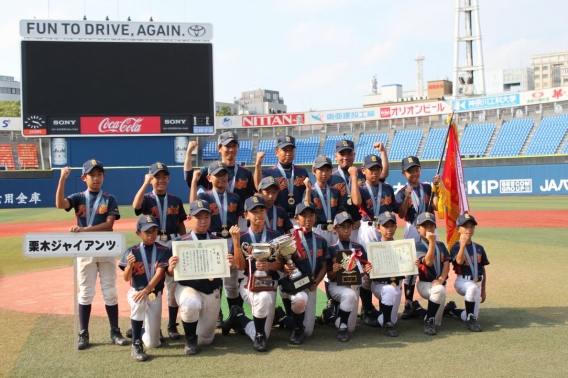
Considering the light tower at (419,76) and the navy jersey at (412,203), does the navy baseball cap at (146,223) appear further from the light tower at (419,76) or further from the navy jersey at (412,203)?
the light tower at (419,76)

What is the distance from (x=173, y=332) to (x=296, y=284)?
143 cm

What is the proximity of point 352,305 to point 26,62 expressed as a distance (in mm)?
22589

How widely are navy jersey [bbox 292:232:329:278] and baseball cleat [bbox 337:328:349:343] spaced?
625mm

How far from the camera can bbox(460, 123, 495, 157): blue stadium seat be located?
3828cm

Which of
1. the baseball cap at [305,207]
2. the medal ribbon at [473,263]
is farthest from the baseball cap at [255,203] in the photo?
the medal ribbon at [473,263]

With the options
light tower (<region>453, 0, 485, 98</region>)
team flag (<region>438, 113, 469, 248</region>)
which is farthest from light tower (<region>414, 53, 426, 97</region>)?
team flag (<region>438, 113, 469, 248</region>)

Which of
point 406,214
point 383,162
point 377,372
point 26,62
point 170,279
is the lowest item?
point 377,372

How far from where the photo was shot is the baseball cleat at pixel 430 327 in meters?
6.03

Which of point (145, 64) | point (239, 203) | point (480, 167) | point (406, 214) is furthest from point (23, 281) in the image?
point (480, 167)

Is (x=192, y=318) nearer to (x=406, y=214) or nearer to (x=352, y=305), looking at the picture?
→ (x=352, y=305)

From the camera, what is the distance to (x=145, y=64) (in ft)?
83.5

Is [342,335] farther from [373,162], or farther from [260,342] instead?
[373,162]

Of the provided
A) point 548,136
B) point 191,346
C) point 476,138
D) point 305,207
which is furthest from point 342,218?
point 476,138

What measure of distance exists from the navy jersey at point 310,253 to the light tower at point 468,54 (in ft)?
133
